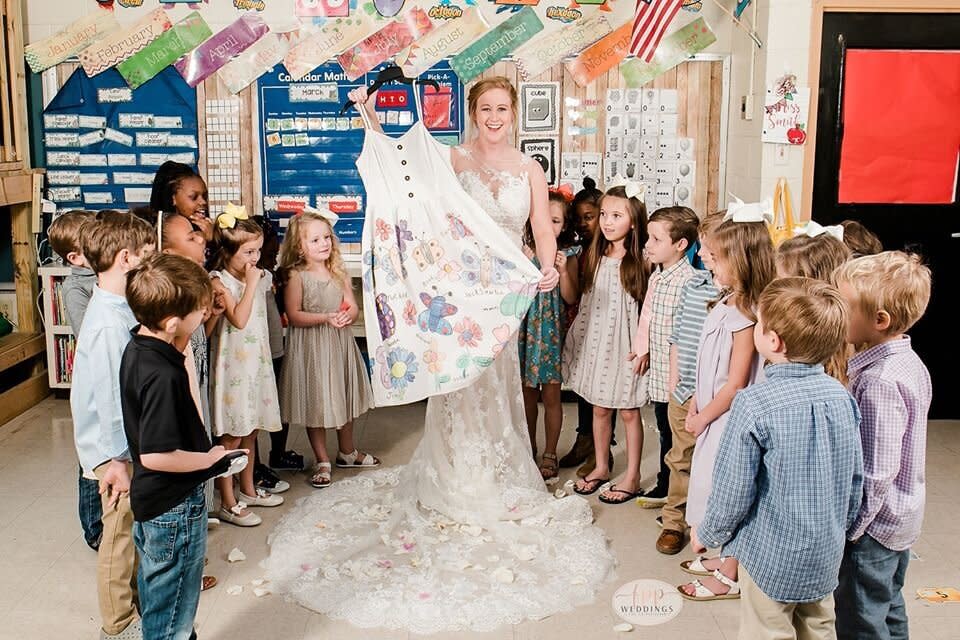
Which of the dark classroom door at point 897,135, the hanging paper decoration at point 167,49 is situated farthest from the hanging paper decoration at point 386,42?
the dark classroom door at point 897,135

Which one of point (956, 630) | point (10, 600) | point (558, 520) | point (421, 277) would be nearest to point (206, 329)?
point (421, 277)

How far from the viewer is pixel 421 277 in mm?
Result: 3459

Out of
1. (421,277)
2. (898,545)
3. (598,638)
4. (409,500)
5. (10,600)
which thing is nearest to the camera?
(898,545)

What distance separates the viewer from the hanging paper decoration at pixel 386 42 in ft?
16.9

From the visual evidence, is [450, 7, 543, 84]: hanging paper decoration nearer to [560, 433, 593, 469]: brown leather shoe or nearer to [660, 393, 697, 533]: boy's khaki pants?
→ [560, 433, 593, 469]: brown leather shoe

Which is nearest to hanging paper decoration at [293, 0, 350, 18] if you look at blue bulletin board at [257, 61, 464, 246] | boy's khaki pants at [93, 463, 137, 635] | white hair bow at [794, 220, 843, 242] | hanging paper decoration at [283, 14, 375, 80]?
hanging paper decoration at [283, 14, 375, 80]

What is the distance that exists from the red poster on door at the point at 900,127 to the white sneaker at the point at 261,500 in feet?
9.88

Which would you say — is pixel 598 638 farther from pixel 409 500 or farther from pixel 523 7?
pixel 523 7

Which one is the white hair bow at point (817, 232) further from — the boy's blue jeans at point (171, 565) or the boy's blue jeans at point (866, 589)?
the boy's blue jeans at point (171, 565)

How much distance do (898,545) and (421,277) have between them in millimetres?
1789

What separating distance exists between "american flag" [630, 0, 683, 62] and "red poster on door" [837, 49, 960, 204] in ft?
2.96

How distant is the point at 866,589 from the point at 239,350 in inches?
88.7

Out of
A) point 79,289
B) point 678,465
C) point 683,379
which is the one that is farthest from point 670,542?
point 79,289
